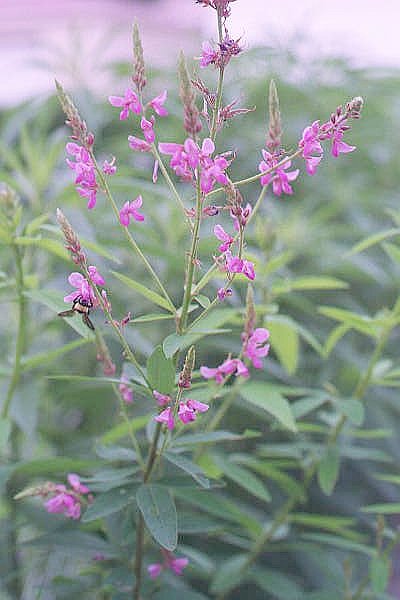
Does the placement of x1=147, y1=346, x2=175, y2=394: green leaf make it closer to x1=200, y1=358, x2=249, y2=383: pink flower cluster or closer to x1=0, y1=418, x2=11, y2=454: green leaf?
x1=200, y1=358, x2=249, y2=383: pink flower cluster

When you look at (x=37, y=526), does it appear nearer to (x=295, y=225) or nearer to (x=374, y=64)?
(x=295, y=225)

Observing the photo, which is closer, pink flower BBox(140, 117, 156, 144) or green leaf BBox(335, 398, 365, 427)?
pink flower BBox(140, 117, 156, 144)

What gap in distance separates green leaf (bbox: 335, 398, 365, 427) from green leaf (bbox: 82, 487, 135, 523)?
0.78 feet

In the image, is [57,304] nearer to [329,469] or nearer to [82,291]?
[82,291]

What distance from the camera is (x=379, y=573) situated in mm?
852

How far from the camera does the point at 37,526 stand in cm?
94

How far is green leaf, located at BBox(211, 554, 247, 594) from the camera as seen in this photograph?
0.88m

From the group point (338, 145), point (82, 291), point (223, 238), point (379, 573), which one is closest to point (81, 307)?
point (82, 291)

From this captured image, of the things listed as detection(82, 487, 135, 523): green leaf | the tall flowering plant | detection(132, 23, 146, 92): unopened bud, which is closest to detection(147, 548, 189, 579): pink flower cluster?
the tall flowering plant

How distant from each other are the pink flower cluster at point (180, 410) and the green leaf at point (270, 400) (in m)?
0.11

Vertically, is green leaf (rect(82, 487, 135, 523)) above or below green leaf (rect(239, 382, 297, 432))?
below

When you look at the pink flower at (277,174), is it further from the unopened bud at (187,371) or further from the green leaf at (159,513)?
the green leaf at (159,513)

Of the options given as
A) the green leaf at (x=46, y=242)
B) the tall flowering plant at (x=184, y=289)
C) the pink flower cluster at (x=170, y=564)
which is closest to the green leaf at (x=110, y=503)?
the tall flowering plant at (x=184, y=289)

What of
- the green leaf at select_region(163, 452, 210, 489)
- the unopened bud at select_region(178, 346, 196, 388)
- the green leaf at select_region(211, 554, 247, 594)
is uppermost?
the unopened bud at select_region(178, 346, 196, 388)
